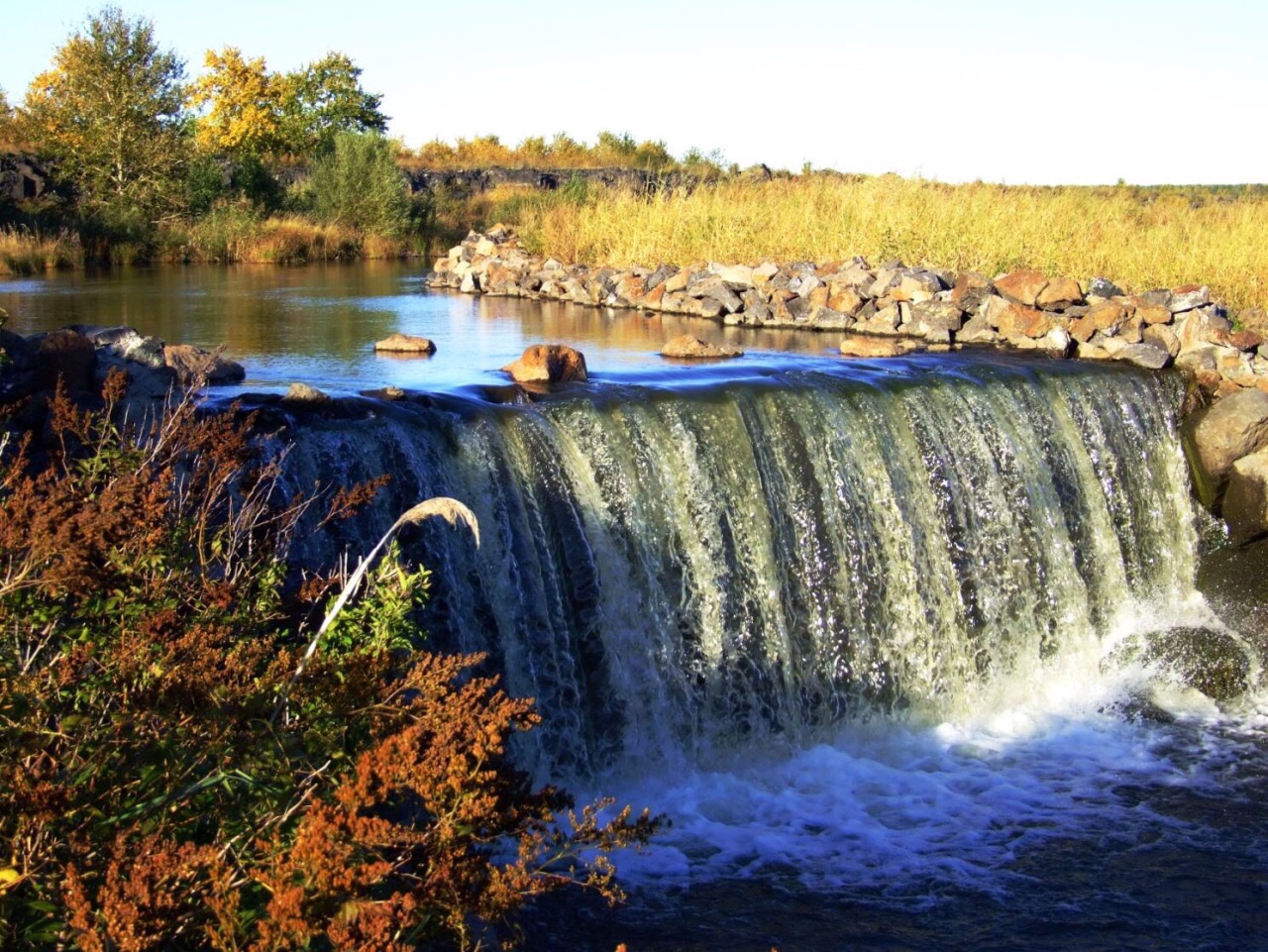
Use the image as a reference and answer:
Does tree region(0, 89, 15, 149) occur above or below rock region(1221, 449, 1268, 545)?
above

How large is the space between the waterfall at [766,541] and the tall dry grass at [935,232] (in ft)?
14.1

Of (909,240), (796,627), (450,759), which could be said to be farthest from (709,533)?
(909,240)

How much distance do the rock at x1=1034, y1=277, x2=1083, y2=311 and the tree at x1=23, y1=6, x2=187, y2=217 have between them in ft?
53.0

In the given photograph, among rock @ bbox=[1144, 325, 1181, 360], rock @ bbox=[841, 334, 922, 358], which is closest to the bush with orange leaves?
rock @ bbox=[841, 334, 922, 358]

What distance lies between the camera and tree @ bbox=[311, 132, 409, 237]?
22.5 meters

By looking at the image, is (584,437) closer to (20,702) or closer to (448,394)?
(448,394)

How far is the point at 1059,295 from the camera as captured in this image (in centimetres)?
1134

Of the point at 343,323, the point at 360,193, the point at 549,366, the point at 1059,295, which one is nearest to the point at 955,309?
the point at 1059,295

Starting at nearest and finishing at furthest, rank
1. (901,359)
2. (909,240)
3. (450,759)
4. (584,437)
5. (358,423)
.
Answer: (450,759), (358,423), (584,437), (901,359), (909,240)

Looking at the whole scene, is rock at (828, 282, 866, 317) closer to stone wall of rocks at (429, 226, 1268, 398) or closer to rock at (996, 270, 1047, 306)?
stone wall of rocks at (429, 226, 1268, 398)

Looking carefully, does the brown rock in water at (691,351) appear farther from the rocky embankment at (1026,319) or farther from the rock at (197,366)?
the rock at (197,366)

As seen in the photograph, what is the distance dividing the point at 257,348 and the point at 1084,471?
20.9ft

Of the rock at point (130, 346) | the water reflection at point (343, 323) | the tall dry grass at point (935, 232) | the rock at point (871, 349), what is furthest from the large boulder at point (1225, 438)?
the rock at point (130, 346)

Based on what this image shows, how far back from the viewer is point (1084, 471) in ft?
29.5
